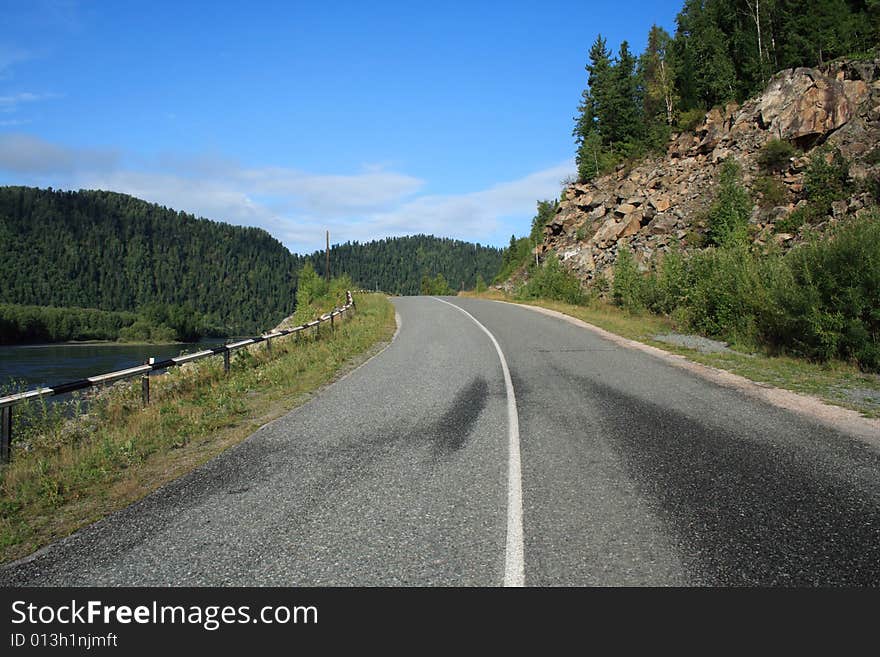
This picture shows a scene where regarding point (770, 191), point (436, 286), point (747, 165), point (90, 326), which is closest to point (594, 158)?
point (747, 165)

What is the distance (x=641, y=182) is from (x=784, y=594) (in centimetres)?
4376

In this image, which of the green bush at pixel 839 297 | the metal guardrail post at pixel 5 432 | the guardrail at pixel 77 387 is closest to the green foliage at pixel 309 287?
the guardrail at pixel 77 387

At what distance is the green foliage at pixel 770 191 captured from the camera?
30047 millimetres

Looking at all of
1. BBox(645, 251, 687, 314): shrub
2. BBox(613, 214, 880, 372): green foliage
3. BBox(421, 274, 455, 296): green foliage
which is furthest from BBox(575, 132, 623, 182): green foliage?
BBox(421, 274, 455, 296): green foliage

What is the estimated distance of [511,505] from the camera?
4.76 metres

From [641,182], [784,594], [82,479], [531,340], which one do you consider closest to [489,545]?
[784,594]

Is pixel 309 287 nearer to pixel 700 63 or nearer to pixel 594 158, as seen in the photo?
pixel 594 158

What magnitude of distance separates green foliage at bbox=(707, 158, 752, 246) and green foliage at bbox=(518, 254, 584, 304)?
8874mm

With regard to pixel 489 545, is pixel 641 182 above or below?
above

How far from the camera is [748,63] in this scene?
4022cm

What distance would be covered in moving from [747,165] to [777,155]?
228 centimetres

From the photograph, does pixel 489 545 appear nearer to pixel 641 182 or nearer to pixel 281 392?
pixel 281 392

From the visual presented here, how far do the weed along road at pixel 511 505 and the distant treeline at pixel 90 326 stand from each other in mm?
129037

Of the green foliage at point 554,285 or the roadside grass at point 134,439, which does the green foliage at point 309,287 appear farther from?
the roadside grass at point 134,439
